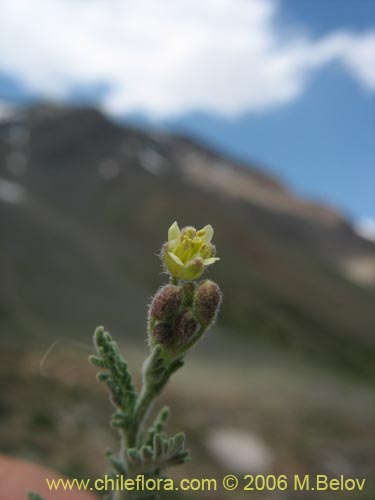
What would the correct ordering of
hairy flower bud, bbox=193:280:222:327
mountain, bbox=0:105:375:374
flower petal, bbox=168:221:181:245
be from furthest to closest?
mountain, bbox=0:105:375:374, flower petal, bbox=168:221:181:245, hairy flower bud, bbox=193:280:222:327

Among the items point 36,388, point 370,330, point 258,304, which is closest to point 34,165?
point 258,304

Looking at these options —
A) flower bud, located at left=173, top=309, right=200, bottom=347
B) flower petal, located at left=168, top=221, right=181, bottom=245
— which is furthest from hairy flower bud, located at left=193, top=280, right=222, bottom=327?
flower petal, located at left=168, top=221, right=181, bottom=245

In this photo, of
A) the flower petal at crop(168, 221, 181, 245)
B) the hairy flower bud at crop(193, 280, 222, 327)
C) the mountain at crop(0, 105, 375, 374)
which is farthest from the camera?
the mountain at crop(0, 105, 375, 374)

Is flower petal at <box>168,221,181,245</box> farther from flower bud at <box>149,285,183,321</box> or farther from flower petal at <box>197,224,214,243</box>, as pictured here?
flower bud at <box>149,285,183,321</box>

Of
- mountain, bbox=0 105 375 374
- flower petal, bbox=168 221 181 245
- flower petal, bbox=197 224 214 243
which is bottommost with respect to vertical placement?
flower petal, bbox=168 221 181 245

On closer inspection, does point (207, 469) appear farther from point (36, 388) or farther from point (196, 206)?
point (196, 206)

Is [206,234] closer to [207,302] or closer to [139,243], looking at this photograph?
[207,302]
